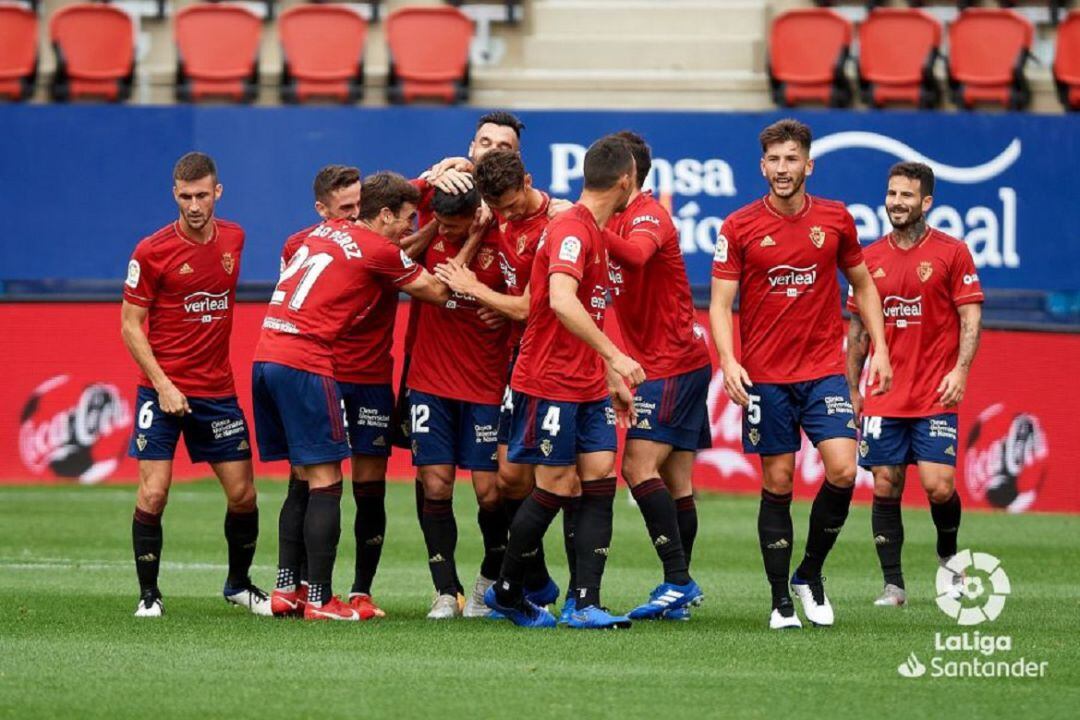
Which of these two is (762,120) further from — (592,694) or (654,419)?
(592,694)

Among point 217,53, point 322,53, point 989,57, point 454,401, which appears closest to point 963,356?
point 454,401

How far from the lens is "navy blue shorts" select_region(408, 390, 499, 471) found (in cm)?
945

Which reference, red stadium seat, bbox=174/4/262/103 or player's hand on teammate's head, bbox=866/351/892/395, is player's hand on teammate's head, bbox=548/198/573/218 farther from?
red stadium seat, bbox=174/4/262/103

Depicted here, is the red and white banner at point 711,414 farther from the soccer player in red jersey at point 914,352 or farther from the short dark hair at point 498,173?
the short dark hair at point 498,173

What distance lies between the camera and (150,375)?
9.27 metres

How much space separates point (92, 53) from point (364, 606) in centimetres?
1254

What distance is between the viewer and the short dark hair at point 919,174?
10.4 meters

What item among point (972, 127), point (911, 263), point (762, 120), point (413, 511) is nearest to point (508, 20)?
point (762, 120)

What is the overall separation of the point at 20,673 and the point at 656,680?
2504 mm

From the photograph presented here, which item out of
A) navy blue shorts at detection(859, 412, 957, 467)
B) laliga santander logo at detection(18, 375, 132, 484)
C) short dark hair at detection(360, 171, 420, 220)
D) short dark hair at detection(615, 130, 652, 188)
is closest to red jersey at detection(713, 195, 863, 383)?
short dark hair at detection(615, 130, 652, 188)

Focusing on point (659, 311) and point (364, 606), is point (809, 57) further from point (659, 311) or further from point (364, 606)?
point (364, 606)

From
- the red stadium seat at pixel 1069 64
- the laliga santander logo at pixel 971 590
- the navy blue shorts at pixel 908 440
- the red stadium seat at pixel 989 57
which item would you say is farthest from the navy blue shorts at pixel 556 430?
the red stadium seat at pixel 1069 64

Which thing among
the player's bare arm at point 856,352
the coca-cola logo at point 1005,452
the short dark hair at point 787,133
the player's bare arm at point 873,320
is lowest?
the coca-cola logo at point 1005,452

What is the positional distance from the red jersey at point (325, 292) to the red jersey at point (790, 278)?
1600mm
